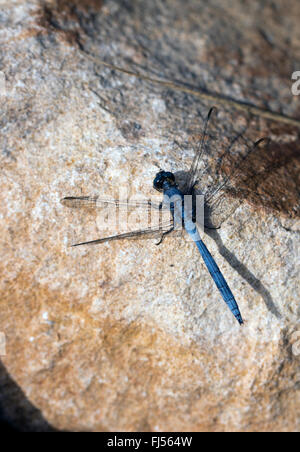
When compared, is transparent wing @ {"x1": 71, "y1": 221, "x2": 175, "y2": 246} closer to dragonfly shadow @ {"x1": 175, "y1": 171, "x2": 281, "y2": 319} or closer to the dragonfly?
the dragonfly

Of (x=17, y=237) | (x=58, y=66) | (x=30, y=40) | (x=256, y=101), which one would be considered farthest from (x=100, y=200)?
(x=256, y=101)

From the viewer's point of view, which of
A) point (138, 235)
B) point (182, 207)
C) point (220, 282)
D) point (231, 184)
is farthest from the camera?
point (231, 184)

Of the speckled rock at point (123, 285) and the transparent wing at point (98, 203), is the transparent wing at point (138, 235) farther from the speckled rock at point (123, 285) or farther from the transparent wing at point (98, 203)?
the transparent wing at point (98, 203)

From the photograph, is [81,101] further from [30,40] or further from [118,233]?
[118,233]

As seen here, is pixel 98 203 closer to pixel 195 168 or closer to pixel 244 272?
pixel 195 168

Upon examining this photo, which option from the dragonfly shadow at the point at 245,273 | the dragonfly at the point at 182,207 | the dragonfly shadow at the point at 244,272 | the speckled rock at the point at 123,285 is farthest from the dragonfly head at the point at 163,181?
the dragonfly shadow at the point at 245,273

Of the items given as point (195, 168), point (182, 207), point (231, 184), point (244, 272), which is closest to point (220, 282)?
point (244, 272)

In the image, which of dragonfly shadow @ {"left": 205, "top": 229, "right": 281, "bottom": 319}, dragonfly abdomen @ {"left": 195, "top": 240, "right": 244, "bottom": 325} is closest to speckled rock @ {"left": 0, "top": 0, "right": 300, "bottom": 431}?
dragonfly shadow @ {"left": 205, "top": 229, "right": 281, "bottom": 319}
